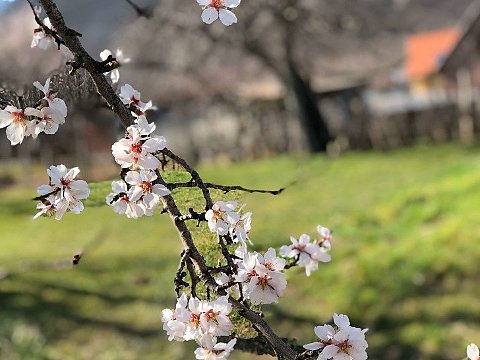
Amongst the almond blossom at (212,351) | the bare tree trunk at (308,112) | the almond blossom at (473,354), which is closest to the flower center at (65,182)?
the almond blossom at (212,351)

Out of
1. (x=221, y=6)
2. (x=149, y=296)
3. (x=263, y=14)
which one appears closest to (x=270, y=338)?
(x=221, y=6)

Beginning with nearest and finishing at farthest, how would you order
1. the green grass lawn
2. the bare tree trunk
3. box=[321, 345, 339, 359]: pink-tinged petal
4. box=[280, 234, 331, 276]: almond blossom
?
1. box=[321, 345, 339, 359]: pink-tinged petal
2. box=[280, 234, 331, 276]: almond blossom
3. the green grass lawn
4. the bare tree trunk

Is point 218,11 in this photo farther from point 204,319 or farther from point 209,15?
point 204,319

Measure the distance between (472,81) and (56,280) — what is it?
13199 millimetres

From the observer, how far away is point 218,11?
117cm

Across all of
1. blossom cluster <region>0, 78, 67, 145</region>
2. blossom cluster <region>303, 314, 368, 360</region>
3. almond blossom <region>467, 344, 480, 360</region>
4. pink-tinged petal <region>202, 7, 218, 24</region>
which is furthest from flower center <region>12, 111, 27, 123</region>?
almond blossom <region>467, 344, 480, 360</region>

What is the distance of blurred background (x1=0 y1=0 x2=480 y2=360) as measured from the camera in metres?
4.02

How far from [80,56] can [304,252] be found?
63 centimetres

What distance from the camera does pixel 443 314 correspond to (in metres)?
4.31

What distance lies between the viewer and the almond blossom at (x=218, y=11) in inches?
45.5

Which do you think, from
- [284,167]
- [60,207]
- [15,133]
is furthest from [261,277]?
[284,167]

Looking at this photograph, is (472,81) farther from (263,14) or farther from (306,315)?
(306,315)

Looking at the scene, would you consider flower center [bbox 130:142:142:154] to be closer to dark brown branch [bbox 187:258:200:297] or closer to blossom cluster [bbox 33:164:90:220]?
blossom cluster [bbox 33:164:90:220]

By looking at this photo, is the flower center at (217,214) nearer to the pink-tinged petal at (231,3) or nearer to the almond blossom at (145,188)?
the almond blossom at (145,188)
